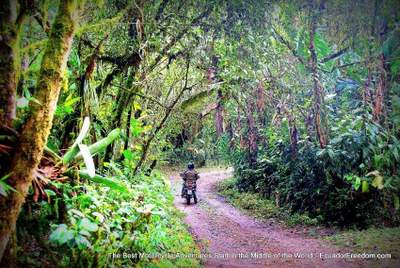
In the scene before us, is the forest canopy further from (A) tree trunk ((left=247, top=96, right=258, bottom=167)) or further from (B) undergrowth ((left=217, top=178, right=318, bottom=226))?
(B) undergrowth ((left=217, top=178, right=318, bottom=226))

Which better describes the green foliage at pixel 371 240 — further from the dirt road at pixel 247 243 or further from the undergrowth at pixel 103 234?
the undergrowth at pixel 103 234

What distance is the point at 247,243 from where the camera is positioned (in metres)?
6.99

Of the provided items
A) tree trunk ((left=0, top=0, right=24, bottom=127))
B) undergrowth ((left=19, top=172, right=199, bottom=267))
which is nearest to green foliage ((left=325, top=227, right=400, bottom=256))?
undergrowth ((left=19, top=172, right=199, bottom=267))

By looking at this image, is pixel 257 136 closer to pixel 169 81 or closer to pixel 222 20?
pixel 169 81

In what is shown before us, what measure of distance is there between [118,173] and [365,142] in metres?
4.96

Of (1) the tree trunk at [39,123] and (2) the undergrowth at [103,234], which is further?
(2) the undergrowth at [103,234]

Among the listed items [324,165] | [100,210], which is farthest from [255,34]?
[324,165]

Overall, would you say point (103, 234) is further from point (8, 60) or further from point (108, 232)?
point (8, 60)

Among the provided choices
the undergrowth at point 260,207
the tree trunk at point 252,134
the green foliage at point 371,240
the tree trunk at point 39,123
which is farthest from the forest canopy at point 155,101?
the green foliage at point 371,240

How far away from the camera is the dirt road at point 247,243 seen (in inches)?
211

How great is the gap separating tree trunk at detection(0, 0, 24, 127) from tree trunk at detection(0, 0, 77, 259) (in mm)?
214

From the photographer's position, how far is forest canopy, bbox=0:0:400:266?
2.99 m

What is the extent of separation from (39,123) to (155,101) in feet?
11.0

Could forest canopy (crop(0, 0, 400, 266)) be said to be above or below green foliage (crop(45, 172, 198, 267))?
above
